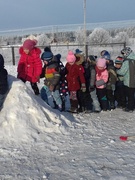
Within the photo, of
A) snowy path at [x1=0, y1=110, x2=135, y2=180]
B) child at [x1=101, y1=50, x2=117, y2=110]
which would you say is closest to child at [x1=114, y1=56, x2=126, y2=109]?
child at [x1=101, y1=50, x2=117, y2=110]

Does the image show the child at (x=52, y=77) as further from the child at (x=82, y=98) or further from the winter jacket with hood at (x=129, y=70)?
the winter jacket with hood at (x=129, y=70)

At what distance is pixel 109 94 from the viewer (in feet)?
25.7

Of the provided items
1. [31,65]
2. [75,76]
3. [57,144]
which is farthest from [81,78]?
[57,144]

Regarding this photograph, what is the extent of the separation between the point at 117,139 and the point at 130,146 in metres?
0.42

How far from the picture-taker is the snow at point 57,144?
14.2 feet

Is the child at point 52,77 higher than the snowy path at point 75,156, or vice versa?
the child at point 52,77

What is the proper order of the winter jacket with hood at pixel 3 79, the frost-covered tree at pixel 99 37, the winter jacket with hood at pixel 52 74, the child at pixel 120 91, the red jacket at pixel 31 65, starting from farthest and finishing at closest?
the frost-covered tree at pixel 99 37, the child at pixel 120 91, the red jacket at pixel 31 65, the winter jacket with hood at pixel 52 74, the winter jacket with hood at pixel 3 79

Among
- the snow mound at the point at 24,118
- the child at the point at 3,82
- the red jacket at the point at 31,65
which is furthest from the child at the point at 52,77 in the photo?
the child at the point at 3,82

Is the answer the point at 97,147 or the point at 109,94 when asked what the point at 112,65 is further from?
the point at 97,147

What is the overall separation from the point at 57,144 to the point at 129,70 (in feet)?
10.3

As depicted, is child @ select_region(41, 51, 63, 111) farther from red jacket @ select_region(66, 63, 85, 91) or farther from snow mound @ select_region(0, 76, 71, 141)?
snow mound @ select_region(0, 76, 71, 141)

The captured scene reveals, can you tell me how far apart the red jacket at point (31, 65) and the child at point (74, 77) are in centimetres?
67

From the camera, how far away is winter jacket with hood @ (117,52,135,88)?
25.2 ft

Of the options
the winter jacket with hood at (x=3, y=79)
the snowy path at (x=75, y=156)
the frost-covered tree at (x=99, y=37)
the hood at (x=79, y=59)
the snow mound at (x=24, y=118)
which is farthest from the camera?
the frost-covered tree at (x=99, y=37)
